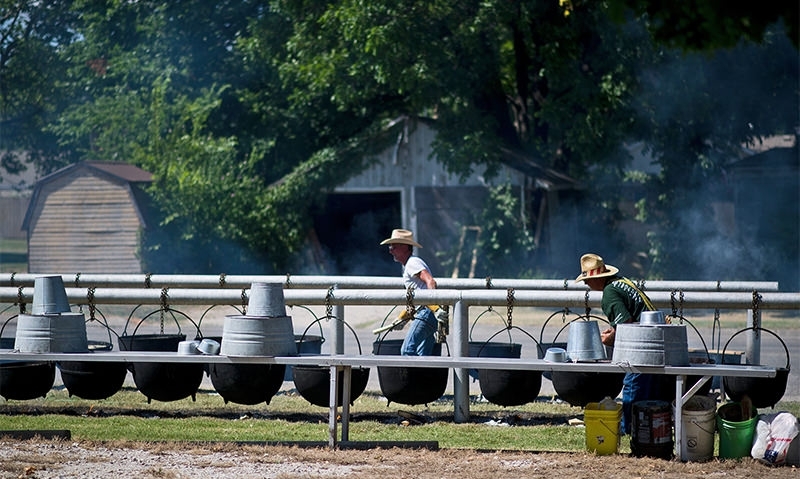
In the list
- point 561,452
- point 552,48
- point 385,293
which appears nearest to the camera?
point 561,452

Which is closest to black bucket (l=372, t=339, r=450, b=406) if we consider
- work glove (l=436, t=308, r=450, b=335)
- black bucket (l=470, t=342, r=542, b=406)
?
black bucket (l=470, t=342, r=542, b=406)

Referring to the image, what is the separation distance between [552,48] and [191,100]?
9.90 m

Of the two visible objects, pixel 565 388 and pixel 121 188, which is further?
pixel 121 188

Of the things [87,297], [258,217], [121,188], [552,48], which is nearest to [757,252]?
[552,48]

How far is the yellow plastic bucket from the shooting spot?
25.0 ft

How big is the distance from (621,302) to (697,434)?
1.36 m

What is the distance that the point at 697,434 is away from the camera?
295 inches

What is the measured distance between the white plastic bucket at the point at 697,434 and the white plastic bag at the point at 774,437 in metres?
0.32

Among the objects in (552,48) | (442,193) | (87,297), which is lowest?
(87,297)

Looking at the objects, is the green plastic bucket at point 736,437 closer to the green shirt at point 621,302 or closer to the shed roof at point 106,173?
the green shirt at point 621,302

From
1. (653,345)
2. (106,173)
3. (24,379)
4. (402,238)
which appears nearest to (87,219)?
(106,173)

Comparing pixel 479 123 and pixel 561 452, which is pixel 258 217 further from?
pixel 561 452

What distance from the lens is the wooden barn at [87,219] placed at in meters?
26.8

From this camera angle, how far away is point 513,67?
24875 millimetres
